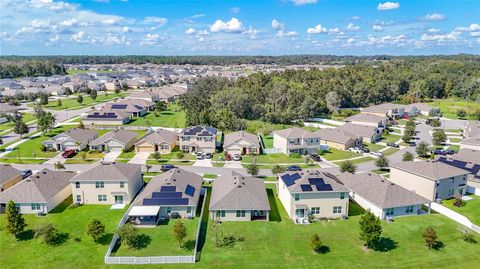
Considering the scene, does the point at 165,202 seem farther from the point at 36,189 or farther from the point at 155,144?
the point at 155,144

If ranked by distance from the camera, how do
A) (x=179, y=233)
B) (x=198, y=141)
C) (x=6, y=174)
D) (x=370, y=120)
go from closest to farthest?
(x=179, y=233) → (x=6, y=174) → (x=198, y=141) → (x=370, y=120)

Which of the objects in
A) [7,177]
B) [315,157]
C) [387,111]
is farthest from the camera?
[387,111]

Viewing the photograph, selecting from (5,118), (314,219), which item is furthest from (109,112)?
(314,219)

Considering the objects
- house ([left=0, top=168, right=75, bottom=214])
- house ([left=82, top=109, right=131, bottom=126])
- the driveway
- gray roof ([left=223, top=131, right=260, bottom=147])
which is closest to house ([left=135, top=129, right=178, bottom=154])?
the driveway

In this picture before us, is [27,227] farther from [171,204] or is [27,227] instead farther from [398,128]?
[398,128]

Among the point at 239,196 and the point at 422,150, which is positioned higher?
the point at 239,196

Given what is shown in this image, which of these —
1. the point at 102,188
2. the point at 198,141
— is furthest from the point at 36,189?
the point at 198,141
